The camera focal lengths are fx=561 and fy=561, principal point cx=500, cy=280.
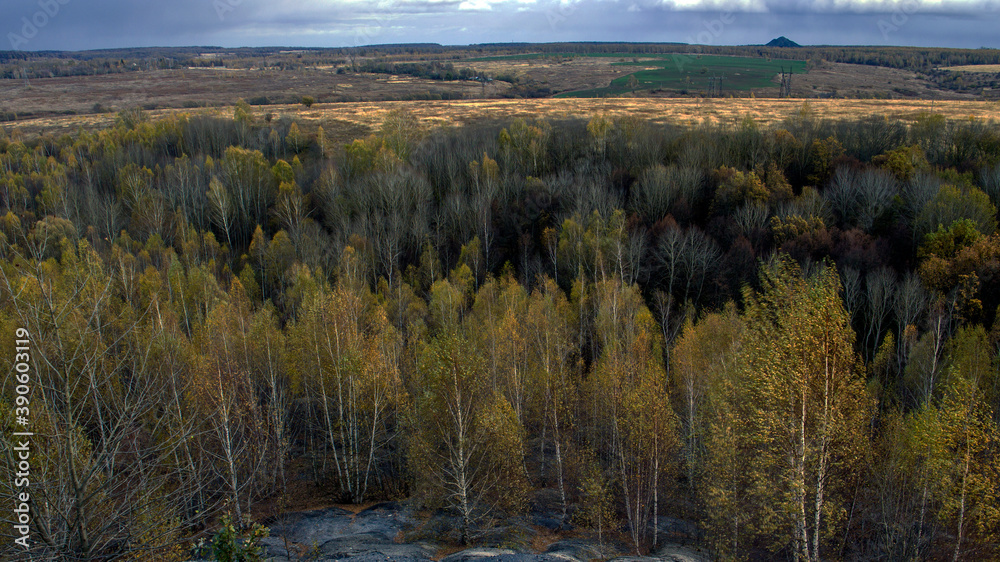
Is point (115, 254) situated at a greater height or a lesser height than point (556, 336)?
greater

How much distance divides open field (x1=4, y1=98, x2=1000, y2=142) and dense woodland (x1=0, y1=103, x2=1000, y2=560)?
21210 mm

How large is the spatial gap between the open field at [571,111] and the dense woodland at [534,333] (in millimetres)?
21210

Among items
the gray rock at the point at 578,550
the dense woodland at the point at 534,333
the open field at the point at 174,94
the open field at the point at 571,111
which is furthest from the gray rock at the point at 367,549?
the open field at the point at 174,94

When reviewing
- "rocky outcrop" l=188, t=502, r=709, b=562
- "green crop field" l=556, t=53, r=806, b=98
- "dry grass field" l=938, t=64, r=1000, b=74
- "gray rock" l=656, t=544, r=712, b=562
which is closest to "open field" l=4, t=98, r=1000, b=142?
"green crop field" l=556, t=53, r=806, b=98

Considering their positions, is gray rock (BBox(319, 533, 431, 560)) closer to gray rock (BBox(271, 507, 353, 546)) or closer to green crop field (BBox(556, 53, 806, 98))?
gray rock (BBox(271, 507, 353, 546))

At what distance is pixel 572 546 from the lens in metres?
28.5

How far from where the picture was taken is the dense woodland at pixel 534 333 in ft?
65.3

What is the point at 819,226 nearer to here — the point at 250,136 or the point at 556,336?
the point at 556,336

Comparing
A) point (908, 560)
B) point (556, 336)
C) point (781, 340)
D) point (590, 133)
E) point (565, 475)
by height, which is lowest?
point (565, 475)

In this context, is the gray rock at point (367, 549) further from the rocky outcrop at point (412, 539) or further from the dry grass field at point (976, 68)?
the dry grass field at point (976, 68)

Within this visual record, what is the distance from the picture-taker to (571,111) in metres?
124

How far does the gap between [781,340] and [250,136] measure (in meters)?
106

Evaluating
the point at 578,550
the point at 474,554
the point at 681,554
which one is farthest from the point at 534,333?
the point at 474,554

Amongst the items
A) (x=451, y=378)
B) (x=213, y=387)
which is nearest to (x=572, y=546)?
(x=451, y=378)
